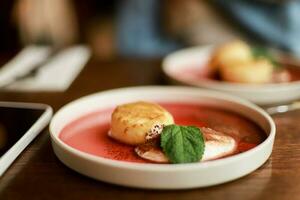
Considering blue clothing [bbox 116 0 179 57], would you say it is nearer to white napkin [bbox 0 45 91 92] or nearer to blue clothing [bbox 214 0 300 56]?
blue clothing [bbox 214 0 300 56]

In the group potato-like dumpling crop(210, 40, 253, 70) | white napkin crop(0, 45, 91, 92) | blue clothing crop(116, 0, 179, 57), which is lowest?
blue clothing crop(116, 0, 179, 57)

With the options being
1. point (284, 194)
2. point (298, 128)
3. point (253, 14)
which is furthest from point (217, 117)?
point (253, 14)

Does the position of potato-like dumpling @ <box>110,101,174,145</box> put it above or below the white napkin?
above

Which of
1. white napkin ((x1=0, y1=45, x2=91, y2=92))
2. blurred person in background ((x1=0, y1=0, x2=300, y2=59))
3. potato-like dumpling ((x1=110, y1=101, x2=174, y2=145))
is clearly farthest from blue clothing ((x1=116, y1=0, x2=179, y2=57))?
potato-like dumpling ((x1=110, y1=101, x2=174, y2=145))

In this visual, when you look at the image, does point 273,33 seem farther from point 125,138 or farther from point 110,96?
point 125,138

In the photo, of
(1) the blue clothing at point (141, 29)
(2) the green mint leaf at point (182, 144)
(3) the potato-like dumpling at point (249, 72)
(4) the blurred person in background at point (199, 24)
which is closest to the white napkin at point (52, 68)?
(4) the blurred person in background at point (199, 24)

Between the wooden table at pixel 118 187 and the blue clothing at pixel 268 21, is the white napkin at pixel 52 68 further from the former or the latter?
the blue clothing at pixel 268 21
